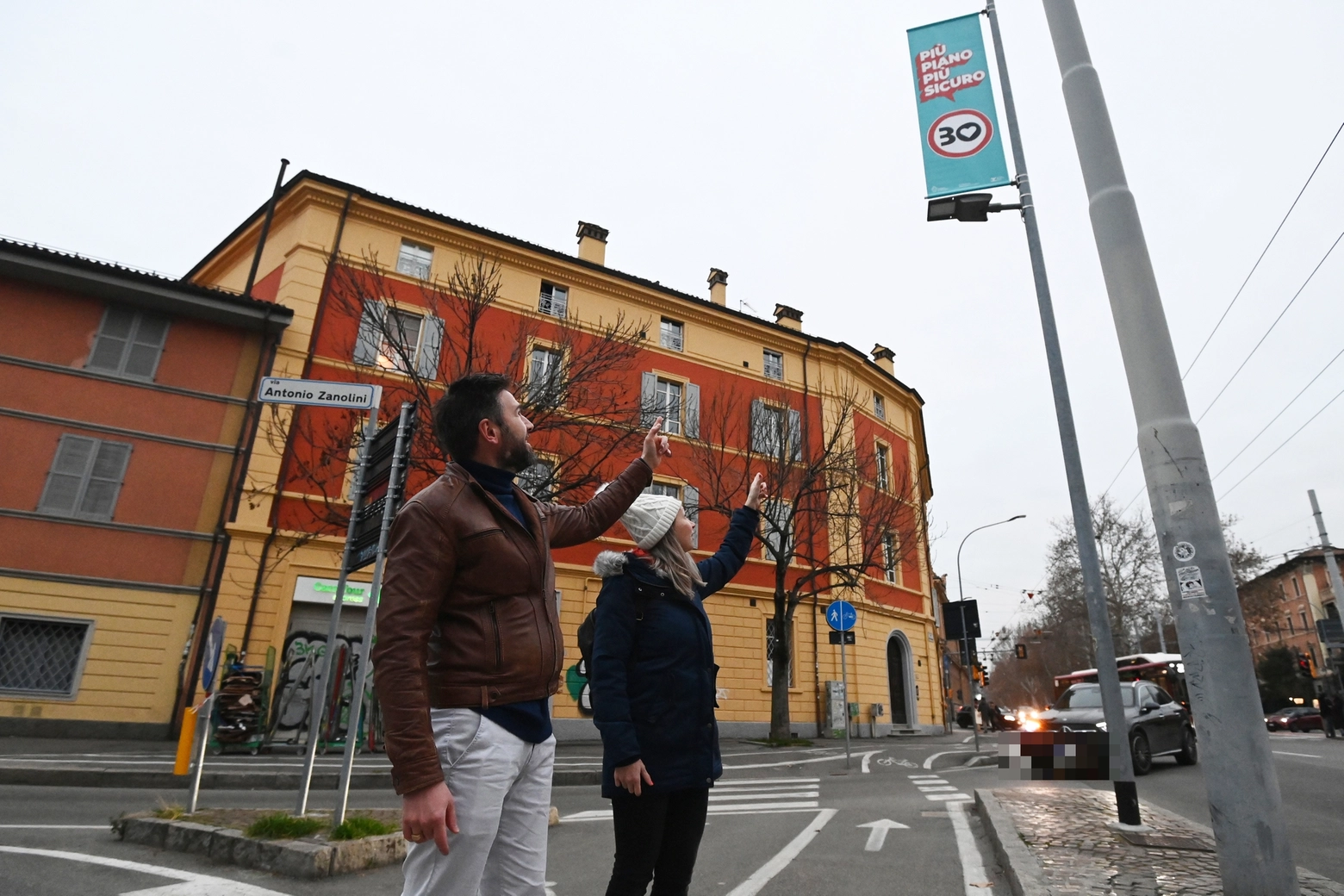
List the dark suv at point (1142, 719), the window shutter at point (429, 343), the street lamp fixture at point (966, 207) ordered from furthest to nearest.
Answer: the window shutter at point (429, 343) < the dark suv at point (1142, 719) < the street lamp fixture at point (966, 207)

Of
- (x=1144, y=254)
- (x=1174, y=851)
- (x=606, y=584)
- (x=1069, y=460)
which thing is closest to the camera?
(x=606, y=584)

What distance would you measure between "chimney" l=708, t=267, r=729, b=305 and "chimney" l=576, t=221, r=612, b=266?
4.98 meters

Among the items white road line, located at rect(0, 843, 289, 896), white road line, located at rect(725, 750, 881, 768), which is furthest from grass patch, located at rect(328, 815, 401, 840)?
white road line, located at rect(725, 750, 881, 768)

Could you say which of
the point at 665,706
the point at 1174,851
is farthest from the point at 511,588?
the point at 1174,851

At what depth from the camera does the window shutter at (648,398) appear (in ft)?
58.2

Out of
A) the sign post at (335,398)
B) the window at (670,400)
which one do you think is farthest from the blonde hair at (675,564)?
the window at (670,400)

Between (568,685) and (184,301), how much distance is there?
13589 mm

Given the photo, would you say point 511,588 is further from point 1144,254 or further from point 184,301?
point 184,301

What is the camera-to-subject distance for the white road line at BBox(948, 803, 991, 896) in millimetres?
4629

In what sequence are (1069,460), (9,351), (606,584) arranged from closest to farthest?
1. (606,584)
2. (1069,460)
3. (9,351)

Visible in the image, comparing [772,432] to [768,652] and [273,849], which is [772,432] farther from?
[273,849]

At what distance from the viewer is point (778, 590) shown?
19062 millimetres

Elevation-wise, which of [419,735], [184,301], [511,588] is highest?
[184,301]

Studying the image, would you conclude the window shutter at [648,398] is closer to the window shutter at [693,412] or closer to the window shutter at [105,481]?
the window shutter at [693,412]
